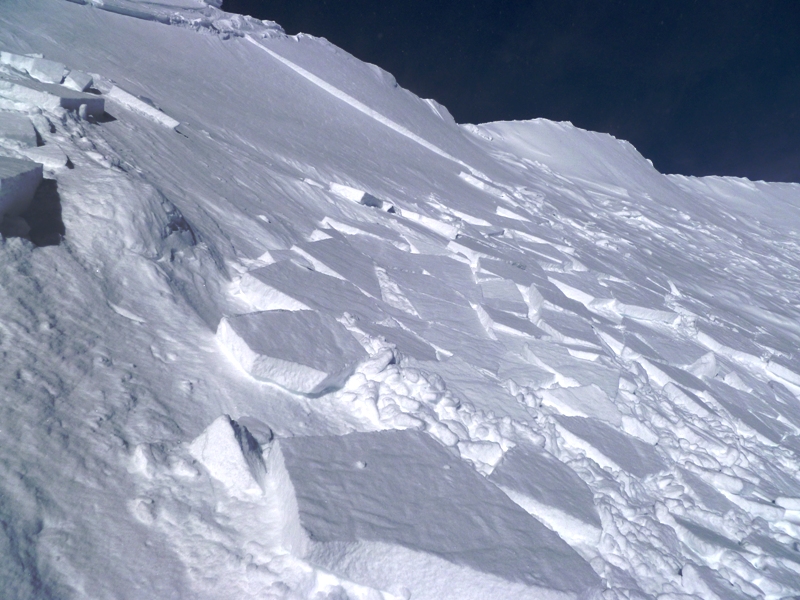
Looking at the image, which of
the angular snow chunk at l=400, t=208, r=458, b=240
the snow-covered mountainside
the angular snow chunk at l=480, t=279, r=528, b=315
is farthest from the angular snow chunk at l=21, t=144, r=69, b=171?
the angular snow chunk at l=400, t=208, r=458, b=240

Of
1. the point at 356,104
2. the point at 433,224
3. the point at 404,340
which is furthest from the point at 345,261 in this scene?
the point at 356,104

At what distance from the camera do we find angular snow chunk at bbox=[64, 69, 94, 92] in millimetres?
2773

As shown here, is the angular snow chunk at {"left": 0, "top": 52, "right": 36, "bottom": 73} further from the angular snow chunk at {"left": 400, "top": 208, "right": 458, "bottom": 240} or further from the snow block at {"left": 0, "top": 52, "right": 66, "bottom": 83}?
the angular snow chunk at {"left": 400, "top": 208, "right": 458, "bottom": 240}

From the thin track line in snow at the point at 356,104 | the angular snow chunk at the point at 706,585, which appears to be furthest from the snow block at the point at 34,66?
the thin track line in snow at the point at 356,104

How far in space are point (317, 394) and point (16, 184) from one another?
101cm

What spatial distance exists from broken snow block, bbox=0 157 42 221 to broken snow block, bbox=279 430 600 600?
99cm

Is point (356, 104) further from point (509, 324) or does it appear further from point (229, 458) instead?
point (229, 458)

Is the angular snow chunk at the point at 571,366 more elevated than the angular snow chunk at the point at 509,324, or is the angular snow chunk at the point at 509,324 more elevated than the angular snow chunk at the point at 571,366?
the angular snow chunk at the point at 509,324

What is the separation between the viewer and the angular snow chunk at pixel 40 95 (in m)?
2.22

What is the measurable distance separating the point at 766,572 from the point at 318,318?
1585 millimetres

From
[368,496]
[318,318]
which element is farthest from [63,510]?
[318,318]

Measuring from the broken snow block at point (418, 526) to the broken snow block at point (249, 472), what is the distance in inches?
1.8

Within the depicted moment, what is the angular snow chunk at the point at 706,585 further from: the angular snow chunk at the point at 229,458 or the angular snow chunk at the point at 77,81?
the angular snow chunk at the point at 77,81

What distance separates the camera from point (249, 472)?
125 cm
